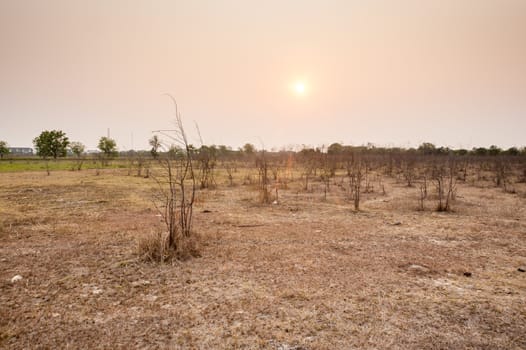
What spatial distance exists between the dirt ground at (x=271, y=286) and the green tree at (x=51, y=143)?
4471cm

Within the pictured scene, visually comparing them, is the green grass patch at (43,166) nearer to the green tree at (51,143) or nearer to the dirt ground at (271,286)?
the green tree at (51,143)

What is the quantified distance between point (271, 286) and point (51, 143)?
5176cm

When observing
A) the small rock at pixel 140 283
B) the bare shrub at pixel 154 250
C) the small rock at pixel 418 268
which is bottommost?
the small rock at pixel 140 283

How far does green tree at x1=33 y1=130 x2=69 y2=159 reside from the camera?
41316mm

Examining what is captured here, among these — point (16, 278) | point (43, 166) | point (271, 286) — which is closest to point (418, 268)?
point (271, 286)

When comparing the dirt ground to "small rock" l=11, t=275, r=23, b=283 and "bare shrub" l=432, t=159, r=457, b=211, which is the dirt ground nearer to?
"small rock" l=11, t=275, r=23, b=283

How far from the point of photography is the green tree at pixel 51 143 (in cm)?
4132

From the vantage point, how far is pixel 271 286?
10.3ft

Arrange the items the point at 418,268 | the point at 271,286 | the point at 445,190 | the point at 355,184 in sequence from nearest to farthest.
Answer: the point at 271,286 → the point at 418,268 → the point at 355,184 → the point at 445,190

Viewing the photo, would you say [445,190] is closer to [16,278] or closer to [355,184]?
[355,184]

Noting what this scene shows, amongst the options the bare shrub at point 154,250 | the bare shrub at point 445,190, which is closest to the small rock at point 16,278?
the bare shrub at point 154,250

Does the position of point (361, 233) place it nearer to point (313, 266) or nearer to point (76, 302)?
point (313, 266)

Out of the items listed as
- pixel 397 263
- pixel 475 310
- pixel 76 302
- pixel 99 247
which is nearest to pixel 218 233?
pixel 99 247

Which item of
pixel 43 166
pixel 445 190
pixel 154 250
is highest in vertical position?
pixel 43 166
